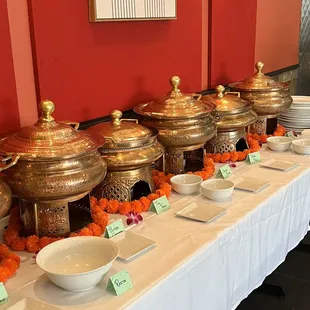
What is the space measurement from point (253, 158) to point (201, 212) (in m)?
0.54

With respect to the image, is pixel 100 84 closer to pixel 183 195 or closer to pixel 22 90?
pixel 22 90

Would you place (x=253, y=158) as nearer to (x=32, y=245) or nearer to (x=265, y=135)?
(x=265, y=135)

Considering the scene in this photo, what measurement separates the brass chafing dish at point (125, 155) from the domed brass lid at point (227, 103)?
50cm

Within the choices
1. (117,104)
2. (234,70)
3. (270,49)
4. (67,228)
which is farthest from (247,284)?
(270,49)

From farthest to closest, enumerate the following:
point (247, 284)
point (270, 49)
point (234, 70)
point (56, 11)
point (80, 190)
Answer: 1. point (270, 49)
2. point (234, 70)
3. point (56, 11)
4. point (247, 284)
5. point (80, 190)

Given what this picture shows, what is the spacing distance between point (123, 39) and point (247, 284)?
3.22 ft

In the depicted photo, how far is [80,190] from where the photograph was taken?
3.99ft

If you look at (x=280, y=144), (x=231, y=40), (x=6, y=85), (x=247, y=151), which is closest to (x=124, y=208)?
(x=6, y=85)

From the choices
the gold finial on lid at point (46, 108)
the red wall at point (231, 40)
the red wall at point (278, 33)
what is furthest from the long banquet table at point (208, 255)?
the red wall at point (278, 33)

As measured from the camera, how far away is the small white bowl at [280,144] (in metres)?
1.99

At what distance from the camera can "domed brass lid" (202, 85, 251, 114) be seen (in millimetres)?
1911

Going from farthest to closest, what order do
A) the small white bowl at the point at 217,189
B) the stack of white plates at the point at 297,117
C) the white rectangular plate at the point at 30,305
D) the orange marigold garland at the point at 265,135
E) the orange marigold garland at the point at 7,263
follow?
the stack of white plates at the point at 297,117 < the orange marigold garland at the point at 265,135 < the small white bowl at the point at 217,189 < the orange marigold garland at the point at 7,263 < the white rectangular plate at the point at 30,305

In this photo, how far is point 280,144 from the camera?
6.51ft

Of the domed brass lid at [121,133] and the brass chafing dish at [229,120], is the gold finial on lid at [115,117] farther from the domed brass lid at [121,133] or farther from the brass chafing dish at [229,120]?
the brass chafing dish at [229,120]
